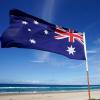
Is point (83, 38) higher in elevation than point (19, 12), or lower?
lower

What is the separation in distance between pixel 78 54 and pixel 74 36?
125 cm

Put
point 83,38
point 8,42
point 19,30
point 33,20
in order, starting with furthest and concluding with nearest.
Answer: point 83,38, point 33,20, point 19,30, point 8,42

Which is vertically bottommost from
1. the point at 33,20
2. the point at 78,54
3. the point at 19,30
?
the point at 78,54

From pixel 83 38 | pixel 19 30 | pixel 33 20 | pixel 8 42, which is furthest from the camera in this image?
pixel 83 38

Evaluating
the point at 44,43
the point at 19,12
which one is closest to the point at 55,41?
→ the point at 44,43

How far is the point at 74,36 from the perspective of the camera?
13.1 meters

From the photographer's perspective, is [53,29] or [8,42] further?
[53,29]

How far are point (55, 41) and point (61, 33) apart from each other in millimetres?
777

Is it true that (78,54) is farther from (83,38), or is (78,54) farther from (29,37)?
(29,37)

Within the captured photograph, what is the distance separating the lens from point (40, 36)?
39.3ft

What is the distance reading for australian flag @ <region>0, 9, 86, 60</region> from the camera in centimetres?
1077

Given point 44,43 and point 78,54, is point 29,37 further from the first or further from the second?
point 78,54

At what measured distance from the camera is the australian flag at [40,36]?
10766 mm

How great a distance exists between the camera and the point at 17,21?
1148 centimetres
